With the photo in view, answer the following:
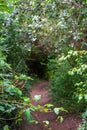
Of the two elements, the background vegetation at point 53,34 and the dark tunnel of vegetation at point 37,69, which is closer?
the background vegetation at point 53,34

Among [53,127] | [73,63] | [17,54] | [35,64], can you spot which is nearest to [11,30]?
[17,54]

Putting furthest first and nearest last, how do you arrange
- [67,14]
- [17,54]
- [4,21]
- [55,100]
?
[55,100] → [17,54] → [4,21] → [67,14]

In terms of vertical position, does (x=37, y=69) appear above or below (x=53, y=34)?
above

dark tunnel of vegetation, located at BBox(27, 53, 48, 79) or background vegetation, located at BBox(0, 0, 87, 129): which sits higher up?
dark tunnel of vegetation, located at BBox(27, 53, 48, 79)

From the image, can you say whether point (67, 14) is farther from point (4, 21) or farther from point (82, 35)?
point (4, 21)

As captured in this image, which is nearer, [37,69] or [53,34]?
[53,34]

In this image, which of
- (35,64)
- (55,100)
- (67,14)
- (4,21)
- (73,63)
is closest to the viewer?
(67,14)

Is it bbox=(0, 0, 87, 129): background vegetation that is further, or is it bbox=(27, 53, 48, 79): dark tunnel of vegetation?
bbox=(27, 53, 48, 79): dark tunnel of vegetation

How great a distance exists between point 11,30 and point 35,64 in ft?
24.2

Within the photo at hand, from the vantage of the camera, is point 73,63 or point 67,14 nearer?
point 67,14

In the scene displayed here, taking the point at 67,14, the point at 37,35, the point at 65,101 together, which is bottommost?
the point at 65,101

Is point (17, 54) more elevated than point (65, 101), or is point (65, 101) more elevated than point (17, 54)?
point (17, 54)

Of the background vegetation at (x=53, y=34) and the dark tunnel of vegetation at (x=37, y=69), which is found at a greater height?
the dark tunnel of vegetation at (x=37, y=69)

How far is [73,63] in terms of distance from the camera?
21.0 feet
